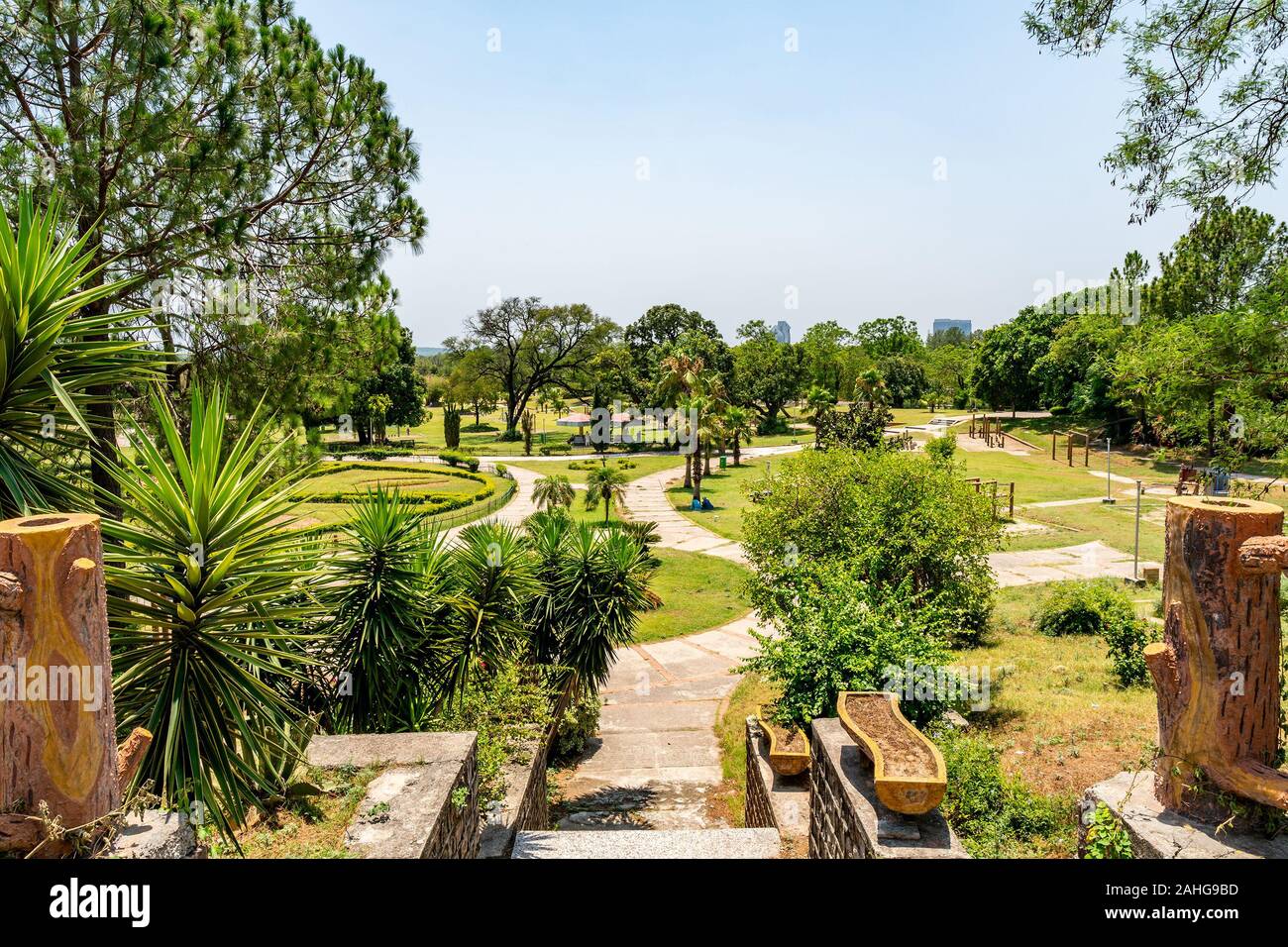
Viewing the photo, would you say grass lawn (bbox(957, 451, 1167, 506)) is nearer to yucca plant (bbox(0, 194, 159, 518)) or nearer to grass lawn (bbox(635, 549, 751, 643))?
grass lawn (bbox(635, 549, 751, 643))

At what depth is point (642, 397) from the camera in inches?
2443

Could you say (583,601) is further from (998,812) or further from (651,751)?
(998,812)

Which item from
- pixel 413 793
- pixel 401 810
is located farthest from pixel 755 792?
pixel 401 810

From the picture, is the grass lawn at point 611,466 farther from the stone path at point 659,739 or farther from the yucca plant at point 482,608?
the yucca plant at point 482,608

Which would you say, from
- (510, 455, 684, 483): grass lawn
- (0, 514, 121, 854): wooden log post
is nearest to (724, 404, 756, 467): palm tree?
(510, 455, 684, 483): grass lawn

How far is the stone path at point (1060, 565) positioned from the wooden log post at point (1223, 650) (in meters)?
15.4

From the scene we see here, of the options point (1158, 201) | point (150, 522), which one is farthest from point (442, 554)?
point (1158, 201)

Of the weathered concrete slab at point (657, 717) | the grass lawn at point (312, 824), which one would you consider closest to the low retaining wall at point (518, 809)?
the grass lawn at point (312, 824)

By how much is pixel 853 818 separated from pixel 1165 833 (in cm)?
203

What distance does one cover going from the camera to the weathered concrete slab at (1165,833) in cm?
445

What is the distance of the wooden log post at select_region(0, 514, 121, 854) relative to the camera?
3447 mm

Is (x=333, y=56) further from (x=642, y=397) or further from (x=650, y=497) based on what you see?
(x=642, y=397)

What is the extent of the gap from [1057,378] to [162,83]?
53.7 m
